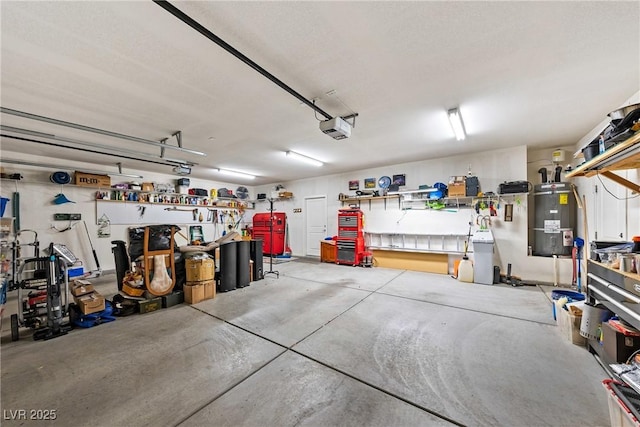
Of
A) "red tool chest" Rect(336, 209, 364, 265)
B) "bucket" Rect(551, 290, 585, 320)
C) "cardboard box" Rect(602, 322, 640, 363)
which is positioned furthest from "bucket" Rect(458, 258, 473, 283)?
"cardboard box" Rect(602, 322, 640, 363)

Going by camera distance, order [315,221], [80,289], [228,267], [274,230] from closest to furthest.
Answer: [80,289], [228,267], [315,221], [274,230]

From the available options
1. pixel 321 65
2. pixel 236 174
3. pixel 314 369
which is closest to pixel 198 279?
pixel 314 369

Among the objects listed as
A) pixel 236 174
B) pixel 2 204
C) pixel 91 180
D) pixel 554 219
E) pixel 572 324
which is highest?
pixel 236 174

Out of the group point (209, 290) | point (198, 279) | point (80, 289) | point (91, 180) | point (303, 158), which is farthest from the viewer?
point (303, 158)

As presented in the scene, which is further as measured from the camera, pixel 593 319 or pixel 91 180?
pixel 91 180

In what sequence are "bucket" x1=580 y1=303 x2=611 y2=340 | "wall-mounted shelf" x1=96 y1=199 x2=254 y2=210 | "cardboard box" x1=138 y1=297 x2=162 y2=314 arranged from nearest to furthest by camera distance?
"bucket" x1=580 y1=303 x2=611 y2=340 < "cardboard box" x1=138 y1=297 x2=162 y2=314 < "wall-mounted shelf" x1=96 y1=199 x2=254 y2=210

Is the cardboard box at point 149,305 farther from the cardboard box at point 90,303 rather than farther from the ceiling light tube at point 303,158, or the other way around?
the ceiling light tube at point 303,158

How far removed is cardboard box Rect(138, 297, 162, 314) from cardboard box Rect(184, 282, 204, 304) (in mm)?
379

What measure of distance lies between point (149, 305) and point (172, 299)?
32 cm

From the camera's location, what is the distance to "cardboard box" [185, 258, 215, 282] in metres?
3.93

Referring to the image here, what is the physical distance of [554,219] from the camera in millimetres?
4660

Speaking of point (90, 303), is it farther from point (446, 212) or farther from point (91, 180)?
point (446, 212)

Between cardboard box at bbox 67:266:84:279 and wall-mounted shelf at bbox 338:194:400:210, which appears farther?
wall-mounted shelf at bbox 338:194:400:210

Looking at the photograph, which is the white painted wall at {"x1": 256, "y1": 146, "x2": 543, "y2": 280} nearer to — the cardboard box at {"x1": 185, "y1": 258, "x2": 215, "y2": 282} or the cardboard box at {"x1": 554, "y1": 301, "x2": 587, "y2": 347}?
the cardboard box at {"x1": 554, "y1": 301, "x2": 587, "y2": 347}
